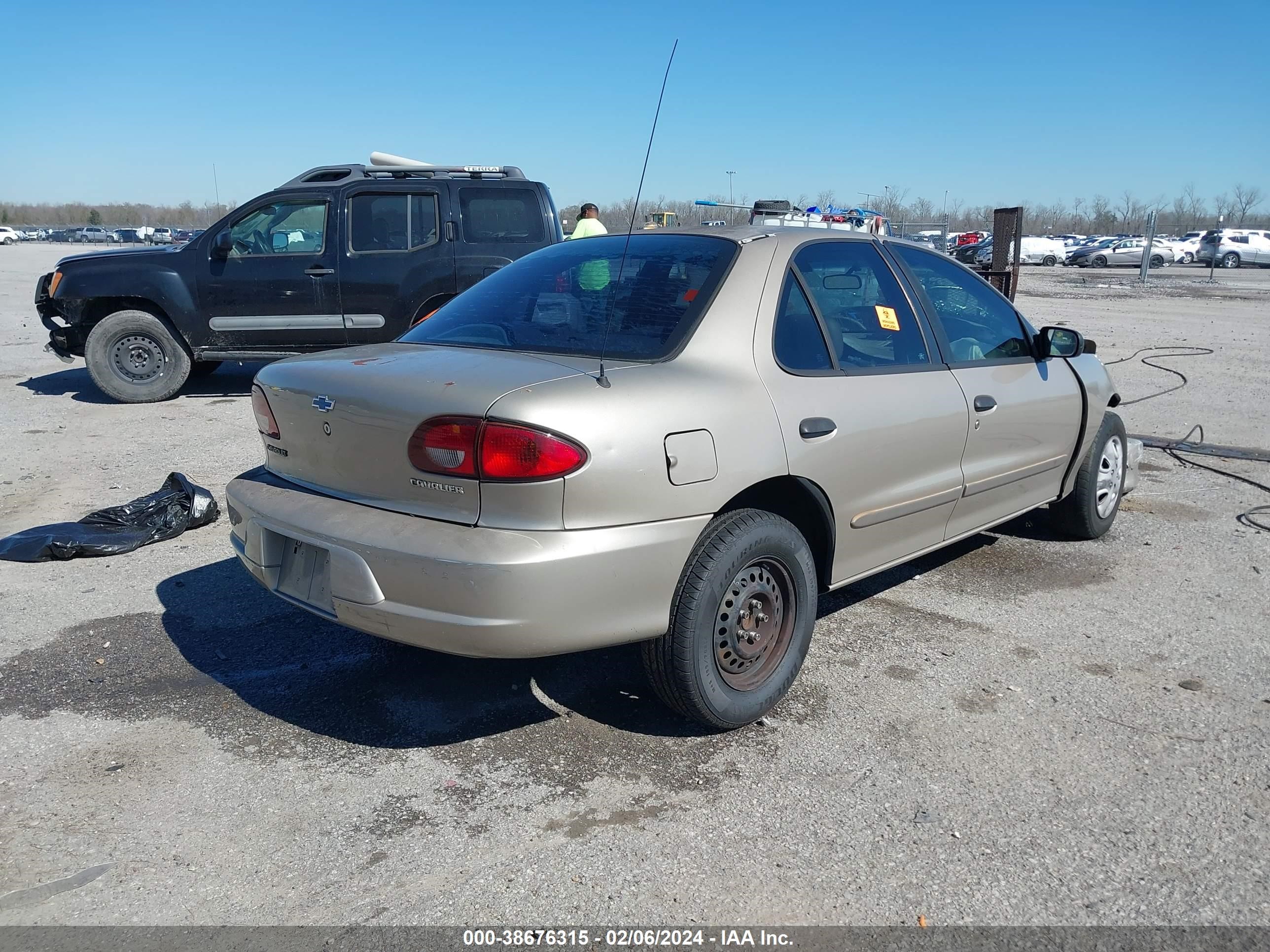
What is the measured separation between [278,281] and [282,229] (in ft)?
1.79

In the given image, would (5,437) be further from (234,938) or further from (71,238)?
(71,238)

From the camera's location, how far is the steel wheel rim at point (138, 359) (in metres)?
9.38


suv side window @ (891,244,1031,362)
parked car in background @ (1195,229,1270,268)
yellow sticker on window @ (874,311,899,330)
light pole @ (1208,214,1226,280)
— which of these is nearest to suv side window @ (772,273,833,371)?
yellow sticker on window @ (874,311,899,330)

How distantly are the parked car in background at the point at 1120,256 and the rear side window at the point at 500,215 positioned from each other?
43.0 m

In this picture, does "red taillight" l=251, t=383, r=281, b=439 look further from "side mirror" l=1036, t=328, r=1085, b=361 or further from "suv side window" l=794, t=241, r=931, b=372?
"side mirror" l=1036, t=328, r=1085, b=361

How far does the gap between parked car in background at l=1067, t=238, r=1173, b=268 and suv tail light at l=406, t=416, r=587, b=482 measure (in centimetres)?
4908

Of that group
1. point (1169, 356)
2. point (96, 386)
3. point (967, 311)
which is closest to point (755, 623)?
point (967, 311)

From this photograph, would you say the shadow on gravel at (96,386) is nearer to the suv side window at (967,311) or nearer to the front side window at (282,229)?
the front side window at (282,229)

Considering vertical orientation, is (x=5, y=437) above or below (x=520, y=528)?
below

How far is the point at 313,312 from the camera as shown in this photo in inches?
371

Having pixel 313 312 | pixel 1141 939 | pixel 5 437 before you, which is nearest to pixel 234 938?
pixel 1141 939

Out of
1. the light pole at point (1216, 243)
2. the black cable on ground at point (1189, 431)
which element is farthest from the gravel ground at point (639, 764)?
the light pole at point (1216, 243)

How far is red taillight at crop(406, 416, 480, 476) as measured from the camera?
278 cm

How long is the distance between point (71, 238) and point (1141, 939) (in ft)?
275
